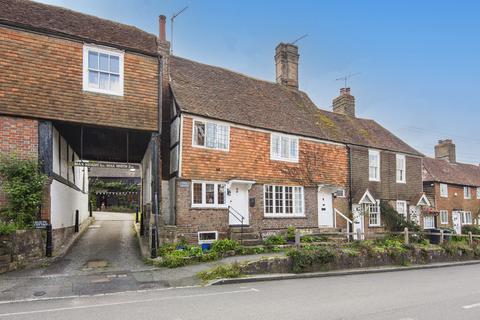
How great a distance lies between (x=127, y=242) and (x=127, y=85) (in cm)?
750

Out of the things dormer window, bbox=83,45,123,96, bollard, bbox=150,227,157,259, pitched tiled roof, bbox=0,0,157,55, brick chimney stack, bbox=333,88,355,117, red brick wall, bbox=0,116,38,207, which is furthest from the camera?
brick chimney stack, bbox=333,88,355,117

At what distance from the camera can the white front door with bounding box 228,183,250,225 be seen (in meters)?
18.7

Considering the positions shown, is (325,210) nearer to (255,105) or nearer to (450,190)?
(255,105)

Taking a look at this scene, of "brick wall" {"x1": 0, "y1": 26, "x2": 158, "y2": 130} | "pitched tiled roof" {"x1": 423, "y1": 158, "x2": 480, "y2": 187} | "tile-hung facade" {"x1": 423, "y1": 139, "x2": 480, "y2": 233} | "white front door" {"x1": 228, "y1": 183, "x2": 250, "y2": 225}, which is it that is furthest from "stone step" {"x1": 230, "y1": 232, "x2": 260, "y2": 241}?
"pitched tiled roof" {"x1": 423, "y1": 158, "x2": 480, "y2": 187}

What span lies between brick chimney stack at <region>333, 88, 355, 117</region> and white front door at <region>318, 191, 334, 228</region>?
1037 centimetres

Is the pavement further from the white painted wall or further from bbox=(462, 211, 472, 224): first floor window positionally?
bbox=(462, 211, 472, 224): first floor window

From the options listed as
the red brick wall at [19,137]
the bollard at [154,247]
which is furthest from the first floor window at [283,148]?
the red brick wall at [19,137]

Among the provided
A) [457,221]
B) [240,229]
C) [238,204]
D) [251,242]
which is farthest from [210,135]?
[457,221]

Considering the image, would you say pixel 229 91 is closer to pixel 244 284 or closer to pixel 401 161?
pixel 244 284

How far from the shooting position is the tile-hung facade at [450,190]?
114ft

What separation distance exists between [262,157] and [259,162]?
1.07 ft

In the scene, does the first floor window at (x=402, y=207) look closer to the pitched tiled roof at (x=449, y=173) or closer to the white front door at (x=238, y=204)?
the pitched tiled roof at (x=449, y=173)

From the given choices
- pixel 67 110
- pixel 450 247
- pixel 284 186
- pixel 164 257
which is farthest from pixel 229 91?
pixel 450 247

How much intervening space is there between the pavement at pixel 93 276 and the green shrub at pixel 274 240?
309 centimetres
